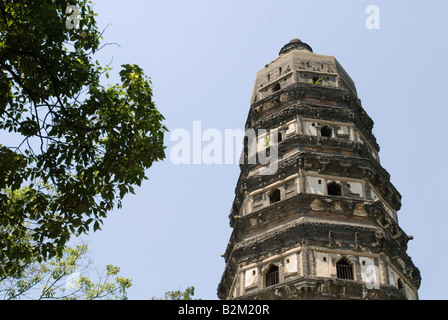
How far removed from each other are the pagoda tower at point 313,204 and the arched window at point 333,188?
0.05m

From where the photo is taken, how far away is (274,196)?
20359 mm

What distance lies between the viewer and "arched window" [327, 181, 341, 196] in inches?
783

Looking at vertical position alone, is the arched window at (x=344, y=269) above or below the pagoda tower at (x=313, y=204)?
below

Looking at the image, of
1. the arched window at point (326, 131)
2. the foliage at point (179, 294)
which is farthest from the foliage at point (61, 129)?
the arched window at point (326, 131)

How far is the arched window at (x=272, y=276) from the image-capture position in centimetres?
1748

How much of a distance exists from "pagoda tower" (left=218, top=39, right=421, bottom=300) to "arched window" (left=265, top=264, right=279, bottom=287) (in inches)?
1.5

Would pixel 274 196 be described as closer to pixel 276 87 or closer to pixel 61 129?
pixel 276 87

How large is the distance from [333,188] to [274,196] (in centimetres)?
208

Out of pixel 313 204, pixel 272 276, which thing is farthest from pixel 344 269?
pixel 313 204

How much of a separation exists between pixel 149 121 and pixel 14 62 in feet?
8.05

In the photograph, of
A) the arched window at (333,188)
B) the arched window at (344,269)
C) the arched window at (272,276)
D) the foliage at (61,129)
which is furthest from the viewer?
the arched window at (333,188)

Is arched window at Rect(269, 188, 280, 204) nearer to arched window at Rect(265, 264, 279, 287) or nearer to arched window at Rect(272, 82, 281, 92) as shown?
arched window at Rect(265, 264, 279, 287)

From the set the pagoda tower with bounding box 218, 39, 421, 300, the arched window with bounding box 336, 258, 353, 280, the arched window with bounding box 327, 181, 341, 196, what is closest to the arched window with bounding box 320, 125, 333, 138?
the pagoda tower with bounding box 218, 39, 421, 300

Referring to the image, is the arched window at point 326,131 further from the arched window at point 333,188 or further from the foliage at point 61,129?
the foliage at point 61,129
